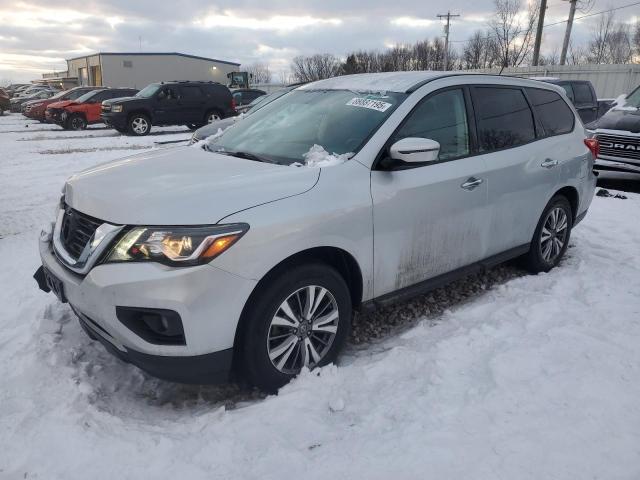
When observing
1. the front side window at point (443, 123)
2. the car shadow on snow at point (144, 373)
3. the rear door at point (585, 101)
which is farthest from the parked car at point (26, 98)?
the front side window at point (443, 123)

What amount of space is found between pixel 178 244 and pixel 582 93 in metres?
14.9

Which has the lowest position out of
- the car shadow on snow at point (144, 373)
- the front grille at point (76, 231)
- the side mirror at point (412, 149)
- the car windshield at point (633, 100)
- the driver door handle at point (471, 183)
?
the car shadow on snow at point (144, 373)

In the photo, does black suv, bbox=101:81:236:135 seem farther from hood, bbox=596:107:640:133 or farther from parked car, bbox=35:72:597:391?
parked car, bbox=35:72:597:391

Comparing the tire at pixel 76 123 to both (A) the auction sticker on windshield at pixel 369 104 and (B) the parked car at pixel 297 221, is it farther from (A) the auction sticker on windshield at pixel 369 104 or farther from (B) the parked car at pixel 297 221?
(A) the auction sticker on windshield at pixel 369 104

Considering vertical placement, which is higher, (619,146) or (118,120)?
(619,146)

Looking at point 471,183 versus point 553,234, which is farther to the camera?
point 553,234

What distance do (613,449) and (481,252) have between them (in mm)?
1761

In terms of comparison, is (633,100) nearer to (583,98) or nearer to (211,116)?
(583,98)

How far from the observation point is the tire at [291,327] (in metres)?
2.62

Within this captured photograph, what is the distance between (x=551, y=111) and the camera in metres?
4.63

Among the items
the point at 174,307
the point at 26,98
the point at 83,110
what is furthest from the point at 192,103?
the point at 26,98

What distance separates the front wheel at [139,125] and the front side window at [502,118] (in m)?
14.9

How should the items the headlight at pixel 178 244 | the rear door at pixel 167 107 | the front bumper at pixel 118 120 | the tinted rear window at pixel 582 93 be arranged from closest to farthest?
1. the headlight at pixel 178 244
2. the tinted rear window at pixel 582 93
3. the front bumper at pixel 118 120
4. the rear door at pixel 167 107

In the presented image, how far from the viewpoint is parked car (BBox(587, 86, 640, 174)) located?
8.42 m
